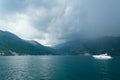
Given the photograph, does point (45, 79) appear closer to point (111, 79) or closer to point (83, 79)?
point (83, 79)

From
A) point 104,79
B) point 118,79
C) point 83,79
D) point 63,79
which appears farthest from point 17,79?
point 118,79

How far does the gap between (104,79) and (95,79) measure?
4.81 m

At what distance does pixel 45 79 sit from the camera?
106m

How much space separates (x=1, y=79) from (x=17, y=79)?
8.44 m

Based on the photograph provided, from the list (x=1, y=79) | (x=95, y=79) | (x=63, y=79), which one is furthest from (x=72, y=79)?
(x=1, y=79)

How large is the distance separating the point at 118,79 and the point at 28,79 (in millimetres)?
47826

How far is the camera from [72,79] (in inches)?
4168

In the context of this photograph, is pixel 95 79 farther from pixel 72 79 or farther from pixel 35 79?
pixel 35 79

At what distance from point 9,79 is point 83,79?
131 feet

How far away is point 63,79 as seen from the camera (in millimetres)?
105188

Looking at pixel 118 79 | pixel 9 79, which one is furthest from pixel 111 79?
pixel 9 79

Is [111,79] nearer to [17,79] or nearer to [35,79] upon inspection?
[35,79]

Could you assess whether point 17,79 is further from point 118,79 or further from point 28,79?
point 118,79

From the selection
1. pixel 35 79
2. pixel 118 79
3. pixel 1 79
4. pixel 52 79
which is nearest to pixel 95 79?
pixel 118 79
